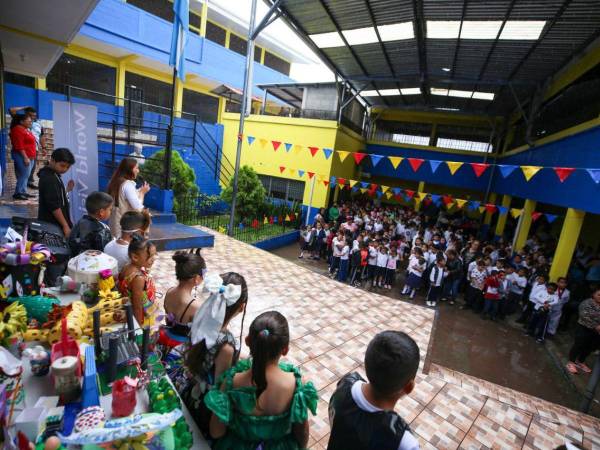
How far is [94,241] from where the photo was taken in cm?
299

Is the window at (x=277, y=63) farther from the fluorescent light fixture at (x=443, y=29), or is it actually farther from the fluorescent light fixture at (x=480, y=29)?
the fluorescent light fixture at (x=480, y=29)

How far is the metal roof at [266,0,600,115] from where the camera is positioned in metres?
6.97

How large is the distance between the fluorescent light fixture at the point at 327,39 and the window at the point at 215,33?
9520mm

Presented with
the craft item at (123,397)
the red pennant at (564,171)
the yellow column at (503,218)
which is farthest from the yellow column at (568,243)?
the craft item at (123,397)

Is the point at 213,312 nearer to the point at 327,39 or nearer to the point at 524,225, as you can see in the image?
the point at 327,39

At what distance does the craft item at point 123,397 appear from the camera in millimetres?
1618

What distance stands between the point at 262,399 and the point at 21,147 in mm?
6773

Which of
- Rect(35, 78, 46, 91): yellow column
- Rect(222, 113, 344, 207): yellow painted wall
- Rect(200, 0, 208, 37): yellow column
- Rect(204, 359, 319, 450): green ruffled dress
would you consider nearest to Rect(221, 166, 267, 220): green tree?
Rect(222, 113, 344, 207): yellow painted wall

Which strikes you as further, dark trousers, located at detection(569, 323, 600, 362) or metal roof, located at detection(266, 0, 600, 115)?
metal roof, located at detection(266, 0, 600, 115)

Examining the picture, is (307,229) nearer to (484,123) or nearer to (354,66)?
(354,66)

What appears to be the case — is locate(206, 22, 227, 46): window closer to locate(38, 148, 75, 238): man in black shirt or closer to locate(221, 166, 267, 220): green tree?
locate(221, 166, 267, 220): green tree

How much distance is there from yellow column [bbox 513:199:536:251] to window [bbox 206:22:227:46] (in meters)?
16.7

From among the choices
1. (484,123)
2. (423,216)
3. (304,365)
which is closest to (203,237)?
(304,365)

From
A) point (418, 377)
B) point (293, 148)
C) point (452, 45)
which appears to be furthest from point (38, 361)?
point (293, 148)
